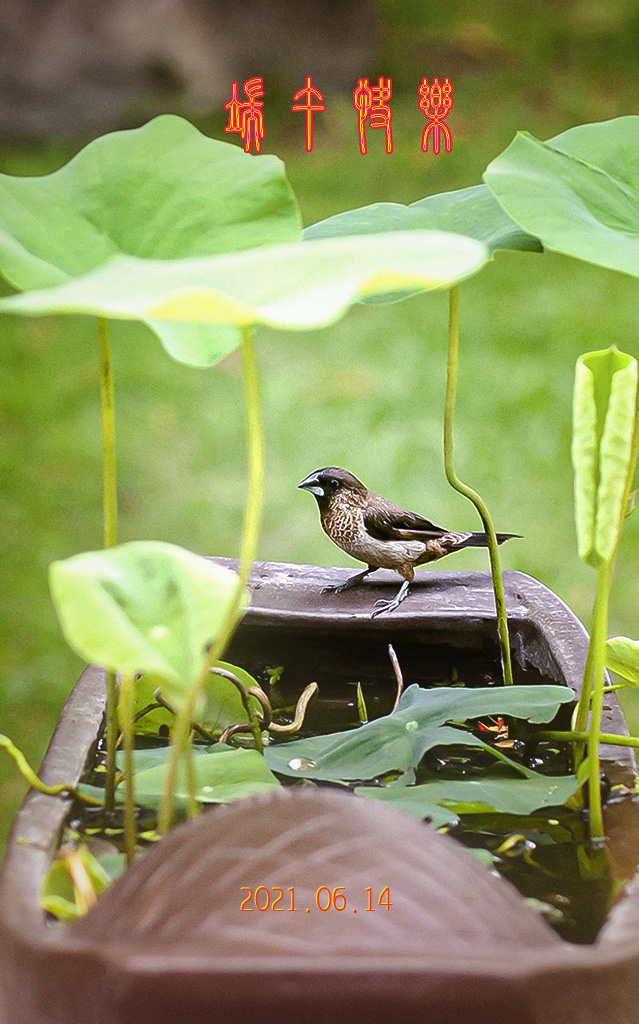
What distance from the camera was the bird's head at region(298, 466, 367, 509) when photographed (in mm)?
690

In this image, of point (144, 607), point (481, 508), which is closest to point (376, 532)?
point (481, 508)

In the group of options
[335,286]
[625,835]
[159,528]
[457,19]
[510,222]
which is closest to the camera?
[335,286]

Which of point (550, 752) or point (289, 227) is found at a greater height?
point (289, 227)

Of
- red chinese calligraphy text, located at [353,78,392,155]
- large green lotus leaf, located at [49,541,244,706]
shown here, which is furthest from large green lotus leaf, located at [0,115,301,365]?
red chinese calligraphy text, located at [353,78,392,155]

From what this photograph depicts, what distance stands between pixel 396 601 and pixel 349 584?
0.04 metres

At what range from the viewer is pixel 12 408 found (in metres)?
1.70

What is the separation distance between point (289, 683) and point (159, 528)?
0.90 m

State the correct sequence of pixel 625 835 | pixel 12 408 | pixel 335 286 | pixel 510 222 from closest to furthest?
pixel 335 286 < pixel 625 835 < pixel 510 222 < pixel 12 408

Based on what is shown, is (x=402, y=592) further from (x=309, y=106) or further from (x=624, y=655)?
(x=309, y=106)

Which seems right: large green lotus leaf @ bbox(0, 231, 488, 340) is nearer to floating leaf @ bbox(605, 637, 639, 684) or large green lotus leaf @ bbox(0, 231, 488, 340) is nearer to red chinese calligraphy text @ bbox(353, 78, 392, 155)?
floating leaf @ bbox(605, 637, 639, 684)

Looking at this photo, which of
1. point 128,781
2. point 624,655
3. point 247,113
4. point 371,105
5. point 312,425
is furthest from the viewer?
point 371,105

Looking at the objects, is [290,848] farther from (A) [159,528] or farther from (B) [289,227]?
(A) [159,528]

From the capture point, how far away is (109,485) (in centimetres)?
42

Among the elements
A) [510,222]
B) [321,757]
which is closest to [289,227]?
[510,222]
